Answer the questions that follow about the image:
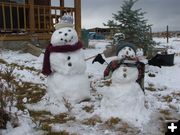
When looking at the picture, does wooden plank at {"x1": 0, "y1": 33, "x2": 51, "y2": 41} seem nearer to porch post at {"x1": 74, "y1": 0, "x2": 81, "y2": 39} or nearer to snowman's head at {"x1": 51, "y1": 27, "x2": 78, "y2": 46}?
porch post at {"x1": 74, "y1": 0, "x2": 81, "y2": 39}

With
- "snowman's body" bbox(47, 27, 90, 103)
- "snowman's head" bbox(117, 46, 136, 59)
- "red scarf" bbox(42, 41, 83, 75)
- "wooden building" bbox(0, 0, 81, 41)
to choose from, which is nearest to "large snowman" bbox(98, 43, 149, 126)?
"snowman's head" bbox(117, 46, 136, 59)

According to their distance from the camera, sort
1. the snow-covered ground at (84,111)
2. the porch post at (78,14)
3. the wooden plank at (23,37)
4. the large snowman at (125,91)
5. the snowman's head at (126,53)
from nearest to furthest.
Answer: the snow-covered ground at (84,111)
the large snowman at (125,91)
the snowman's head at (126,53)
the wooden plank at (23,37)
the porch post at (78,14)

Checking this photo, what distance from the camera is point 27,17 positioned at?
537 inches

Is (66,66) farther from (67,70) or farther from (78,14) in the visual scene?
(78,14)

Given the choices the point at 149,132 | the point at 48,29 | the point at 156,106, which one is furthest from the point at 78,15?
the point at 149,132

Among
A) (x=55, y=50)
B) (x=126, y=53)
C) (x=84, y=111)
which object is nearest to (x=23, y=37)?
(x=55, y=50)

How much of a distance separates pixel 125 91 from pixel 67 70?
3.87ft

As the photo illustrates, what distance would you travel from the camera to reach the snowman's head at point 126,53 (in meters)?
5.75

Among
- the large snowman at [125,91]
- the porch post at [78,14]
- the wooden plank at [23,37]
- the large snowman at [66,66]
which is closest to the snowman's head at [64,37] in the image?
the large snowman at [66,66]

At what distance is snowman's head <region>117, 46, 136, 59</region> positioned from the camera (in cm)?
575

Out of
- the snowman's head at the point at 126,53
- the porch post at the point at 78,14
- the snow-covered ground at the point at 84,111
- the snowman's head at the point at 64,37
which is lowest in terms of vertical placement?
the snow-covered ground at the point at 84,111

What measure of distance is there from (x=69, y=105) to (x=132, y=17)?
457 cm

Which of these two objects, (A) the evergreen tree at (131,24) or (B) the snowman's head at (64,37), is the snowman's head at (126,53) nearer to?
(B) the snowman's head at (64,37)

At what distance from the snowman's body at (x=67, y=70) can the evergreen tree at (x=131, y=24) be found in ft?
12.2
